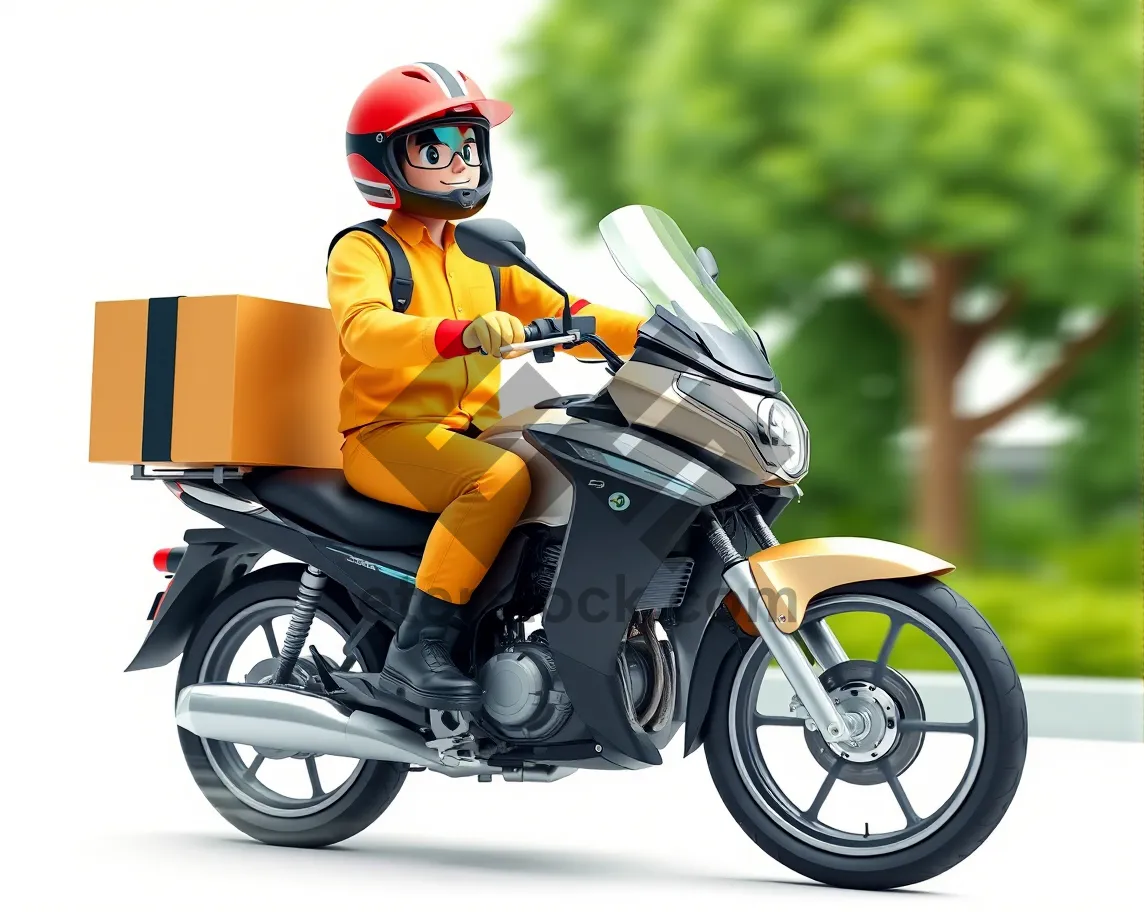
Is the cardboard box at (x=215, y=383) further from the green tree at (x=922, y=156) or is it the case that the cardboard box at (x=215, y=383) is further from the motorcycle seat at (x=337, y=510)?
the green tree at (x=922, y=156)

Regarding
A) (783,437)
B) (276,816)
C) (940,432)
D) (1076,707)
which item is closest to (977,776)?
(783,437)

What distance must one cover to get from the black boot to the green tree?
7.08 metres

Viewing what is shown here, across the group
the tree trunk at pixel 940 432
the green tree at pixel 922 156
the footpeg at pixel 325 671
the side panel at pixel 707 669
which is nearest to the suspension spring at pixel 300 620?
the footpeg at pixel 325 671

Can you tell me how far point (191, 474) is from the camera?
16.2 ft

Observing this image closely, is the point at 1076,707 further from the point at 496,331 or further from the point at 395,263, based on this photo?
the point at 496,331

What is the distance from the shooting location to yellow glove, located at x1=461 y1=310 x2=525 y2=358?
13.4 feet

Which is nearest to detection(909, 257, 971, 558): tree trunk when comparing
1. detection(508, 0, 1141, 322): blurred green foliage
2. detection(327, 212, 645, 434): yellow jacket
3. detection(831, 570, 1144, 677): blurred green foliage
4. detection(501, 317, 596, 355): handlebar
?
detection(508, 0, 1141, 322): blurred green foliage

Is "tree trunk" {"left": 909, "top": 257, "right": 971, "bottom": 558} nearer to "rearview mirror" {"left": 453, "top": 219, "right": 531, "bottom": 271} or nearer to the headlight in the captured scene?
the headlight

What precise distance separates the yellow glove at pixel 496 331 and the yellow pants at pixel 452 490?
432mm

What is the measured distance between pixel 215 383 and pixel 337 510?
0.55 m

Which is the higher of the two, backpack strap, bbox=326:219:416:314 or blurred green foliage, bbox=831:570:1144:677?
backpack strap, bbox=326:219:416:314

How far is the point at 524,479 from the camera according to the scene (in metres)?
4.42

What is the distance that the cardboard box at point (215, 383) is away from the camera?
480cm

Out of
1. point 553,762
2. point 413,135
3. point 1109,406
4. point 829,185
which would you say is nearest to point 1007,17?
point 829,185
